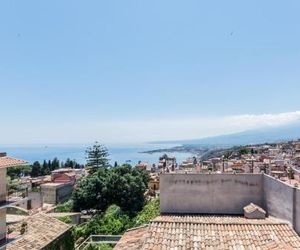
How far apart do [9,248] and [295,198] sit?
11.6 meters

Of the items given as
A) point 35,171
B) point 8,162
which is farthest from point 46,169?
point 8,162

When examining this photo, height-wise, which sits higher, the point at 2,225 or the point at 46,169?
the point at 2,225

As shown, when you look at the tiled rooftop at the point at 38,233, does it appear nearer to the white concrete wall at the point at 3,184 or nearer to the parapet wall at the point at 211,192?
the white concrete wall at the point at 3,184

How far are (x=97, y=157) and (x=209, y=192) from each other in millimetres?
38244

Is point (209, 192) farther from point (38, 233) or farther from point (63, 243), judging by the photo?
point (63, 243)

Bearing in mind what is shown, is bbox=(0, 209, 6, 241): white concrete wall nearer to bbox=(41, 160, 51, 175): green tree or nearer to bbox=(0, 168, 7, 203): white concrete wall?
bbox=(0, 168, 7, 203): white concrete wall

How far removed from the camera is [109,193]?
33.2m

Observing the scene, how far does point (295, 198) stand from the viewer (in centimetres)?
1196

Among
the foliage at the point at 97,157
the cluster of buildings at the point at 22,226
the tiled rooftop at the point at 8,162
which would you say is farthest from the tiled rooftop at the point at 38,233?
the foliage at the point at 97,157

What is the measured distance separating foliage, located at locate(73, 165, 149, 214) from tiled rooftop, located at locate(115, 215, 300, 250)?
19120 mm

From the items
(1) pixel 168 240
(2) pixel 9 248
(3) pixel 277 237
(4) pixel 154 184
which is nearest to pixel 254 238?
(3) pixel 277 237

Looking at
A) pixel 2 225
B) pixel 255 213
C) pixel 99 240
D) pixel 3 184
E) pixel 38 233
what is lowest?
pixel 99 240

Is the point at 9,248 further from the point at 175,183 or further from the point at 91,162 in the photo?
the point at 91,162

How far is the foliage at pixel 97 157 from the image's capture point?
52250mm
